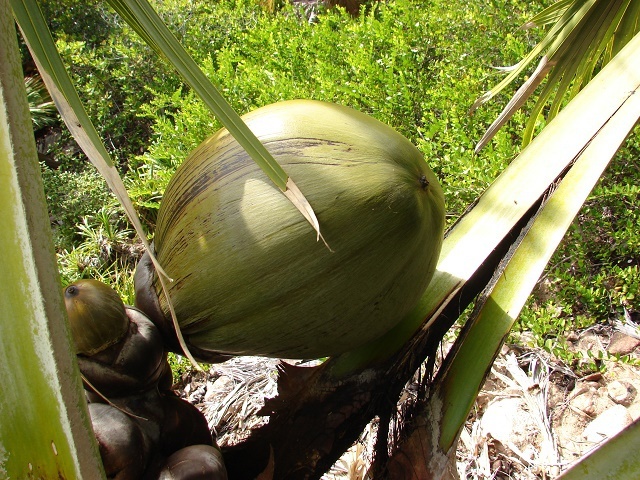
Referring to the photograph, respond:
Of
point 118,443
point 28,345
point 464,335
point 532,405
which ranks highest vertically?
point 28,345

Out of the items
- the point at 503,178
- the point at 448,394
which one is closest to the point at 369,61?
the point at 503,178

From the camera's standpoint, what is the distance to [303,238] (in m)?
0.74

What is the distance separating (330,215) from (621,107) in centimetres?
64

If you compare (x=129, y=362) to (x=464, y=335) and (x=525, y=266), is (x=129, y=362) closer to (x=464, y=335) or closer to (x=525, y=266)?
(x=464, y=335)

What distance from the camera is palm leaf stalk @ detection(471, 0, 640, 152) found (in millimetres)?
1347

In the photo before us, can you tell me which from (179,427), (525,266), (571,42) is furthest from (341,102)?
(179,427)

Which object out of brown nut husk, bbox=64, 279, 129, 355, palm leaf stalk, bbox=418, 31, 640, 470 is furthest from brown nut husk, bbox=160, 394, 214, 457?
palm leaf stalk, bbox=418, 31, 640, 470

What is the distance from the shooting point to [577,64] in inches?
57.3

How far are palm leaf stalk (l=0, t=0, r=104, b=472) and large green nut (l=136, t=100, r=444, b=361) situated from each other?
302 millimetres

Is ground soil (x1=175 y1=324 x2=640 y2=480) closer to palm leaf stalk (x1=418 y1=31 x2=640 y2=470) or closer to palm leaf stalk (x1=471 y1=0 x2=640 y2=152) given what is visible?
palm leaf stalk (x1=418 y1=31 x2=640 y2=470)

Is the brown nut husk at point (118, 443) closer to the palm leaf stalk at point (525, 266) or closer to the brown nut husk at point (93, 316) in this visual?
the brown nut husk at point (93, 316)

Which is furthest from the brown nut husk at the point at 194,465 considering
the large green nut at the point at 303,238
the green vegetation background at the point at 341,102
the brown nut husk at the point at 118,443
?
the green vegetation background at the point at 341,102

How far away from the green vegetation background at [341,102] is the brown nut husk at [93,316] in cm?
152

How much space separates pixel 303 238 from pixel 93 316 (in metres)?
0.29
